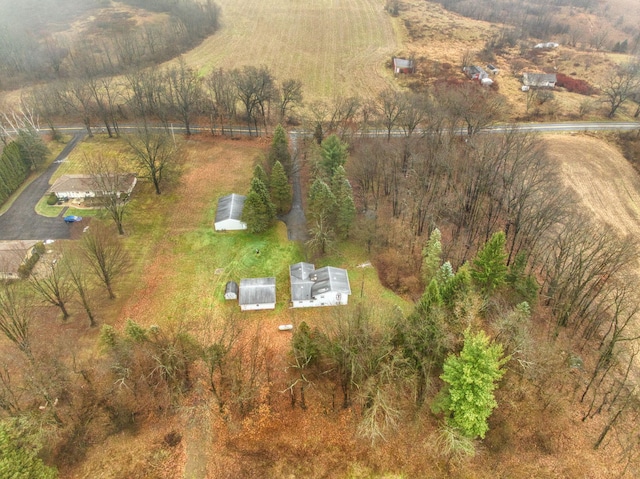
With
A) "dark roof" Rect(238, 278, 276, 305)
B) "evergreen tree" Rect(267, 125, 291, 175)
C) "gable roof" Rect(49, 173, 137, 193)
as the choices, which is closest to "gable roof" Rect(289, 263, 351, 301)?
"dark roof" Rect(238, 278, 276, 305)

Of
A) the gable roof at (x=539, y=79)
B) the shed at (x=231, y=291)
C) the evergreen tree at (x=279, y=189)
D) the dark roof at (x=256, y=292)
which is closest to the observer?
the dark roof at (x=256, y=292)

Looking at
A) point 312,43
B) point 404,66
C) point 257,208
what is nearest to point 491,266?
point 257,208

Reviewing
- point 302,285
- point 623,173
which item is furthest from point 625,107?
point 302,285

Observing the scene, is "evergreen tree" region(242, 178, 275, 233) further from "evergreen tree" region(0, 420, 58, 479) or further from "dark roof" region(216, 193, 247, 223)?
"evergreen tree" region(0, 420, 58, 479)

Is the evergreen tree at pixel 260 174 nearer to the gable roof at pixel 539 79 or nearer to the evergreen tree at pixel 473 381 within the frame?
the evergreen tree at pixel 473 381

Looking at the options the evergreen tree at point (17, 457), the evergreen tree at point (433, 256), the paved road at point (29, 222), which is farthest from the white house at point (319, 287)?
the paved road at point (29, 222)
